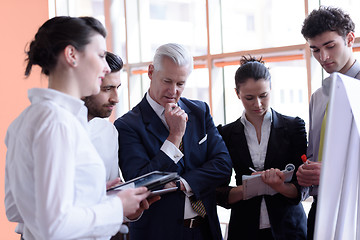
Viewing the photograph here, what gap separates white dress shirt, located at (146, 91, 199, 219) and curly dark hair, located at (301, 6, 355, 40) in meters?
0.89

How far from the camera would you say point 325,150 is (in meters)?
Answer: 1.42

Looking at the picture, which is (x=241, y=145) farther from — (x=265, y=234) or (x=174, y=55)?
(x=174, y=55)

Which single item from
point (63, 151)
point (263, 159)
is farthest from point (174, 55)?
point (63, 151)

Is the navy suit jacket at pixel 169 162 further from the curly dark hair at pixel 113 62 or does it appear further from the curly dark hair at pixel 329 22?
the curly dark hair at pixel 329 22

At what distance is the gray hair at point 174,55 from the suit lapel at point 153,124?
0.22 metres

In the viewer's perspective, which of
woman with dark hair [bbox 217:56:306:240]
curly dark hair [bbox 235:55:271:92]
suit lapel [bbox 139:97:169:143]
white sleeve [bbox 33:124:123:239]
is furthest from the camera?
curly dark hair [bbox 235:55:271:92]

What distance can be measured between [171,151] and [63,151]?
85cm

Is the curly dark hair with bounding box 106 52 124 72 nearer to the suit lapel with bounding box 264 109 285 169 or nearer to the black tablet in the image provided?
the black tablet

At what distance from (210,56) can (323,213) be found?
349 centimetres

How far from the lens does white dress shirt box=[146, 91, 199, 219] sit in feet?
6.74

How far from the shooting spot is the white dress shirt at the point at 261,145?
2.34 meters

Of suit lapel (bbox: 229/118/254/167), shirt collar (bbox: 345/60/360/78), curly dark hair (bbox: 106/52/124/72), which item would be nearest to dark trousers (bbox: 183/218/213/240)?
suit lapel (bbox: 229/118/254/167)

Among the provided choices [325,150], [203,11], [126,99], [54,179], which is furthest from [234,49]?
[54,179]

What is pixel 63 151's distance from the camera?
1264mm
